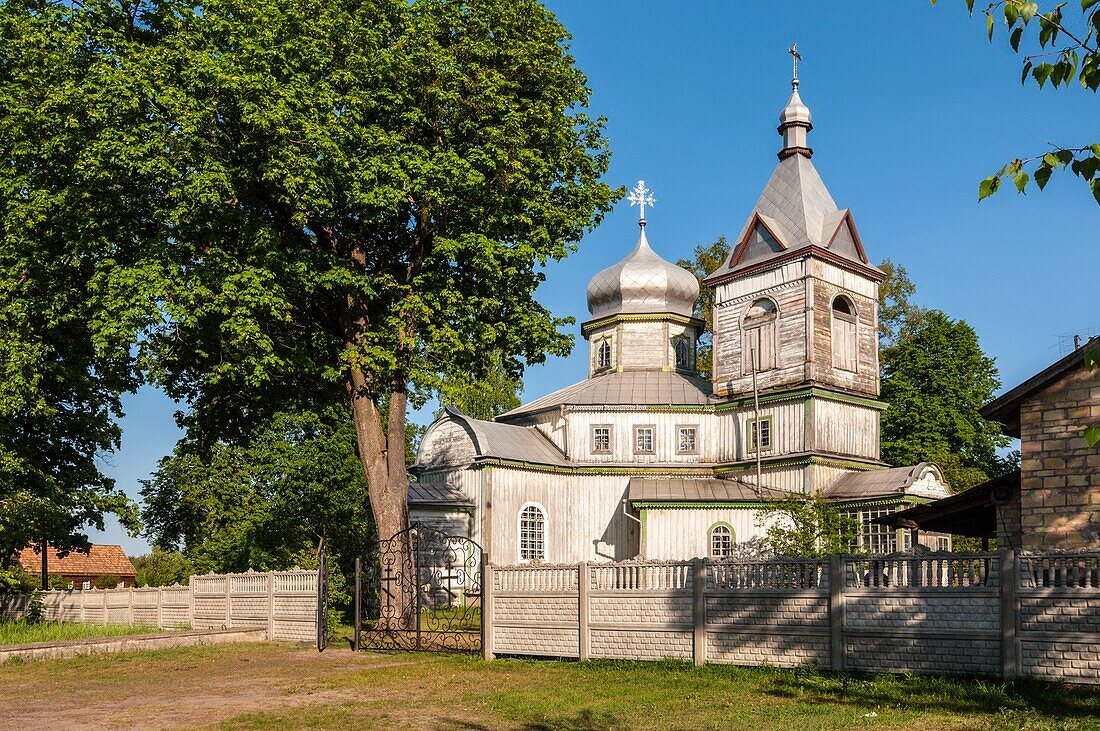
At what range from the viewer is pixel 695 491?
36688mm

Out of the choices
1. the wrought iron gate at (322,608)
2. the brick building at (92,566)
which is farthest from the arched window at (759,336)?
the brick building at (92,566)

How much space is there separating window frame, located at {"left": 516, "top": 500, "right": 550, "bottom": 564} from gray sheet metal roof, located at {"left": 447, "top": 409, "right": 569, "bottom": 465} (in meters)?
1.54

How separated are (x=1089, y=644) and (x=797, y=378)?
2564 cm

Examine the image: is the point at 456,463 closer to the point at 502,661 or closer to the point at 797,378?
the point at 797,378

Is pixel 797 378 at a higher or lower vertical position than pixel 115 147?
lower

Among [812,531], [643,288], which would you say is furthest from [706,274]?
[812,531]

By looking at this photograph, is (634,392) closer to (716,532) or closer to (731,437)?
(731,437)

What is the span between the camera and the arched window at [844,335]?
38.4 m

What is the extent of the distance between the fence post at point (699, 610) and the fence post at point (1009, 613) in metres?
4.18

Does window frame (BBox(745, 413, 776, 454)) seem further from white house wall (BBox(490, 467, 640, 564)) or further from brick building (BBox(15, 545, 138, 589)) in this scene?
brick building (BBox(15, 545, 138, 589))

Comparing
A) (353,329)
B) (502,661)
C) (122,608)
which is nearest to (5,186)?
(353,329)

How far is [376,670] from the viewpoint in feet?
54.2

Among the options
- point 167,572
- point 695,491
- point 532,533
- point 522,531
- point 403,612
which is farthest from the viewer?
point 167,572

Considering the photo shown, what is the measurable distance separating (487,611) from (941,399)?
110 ft
